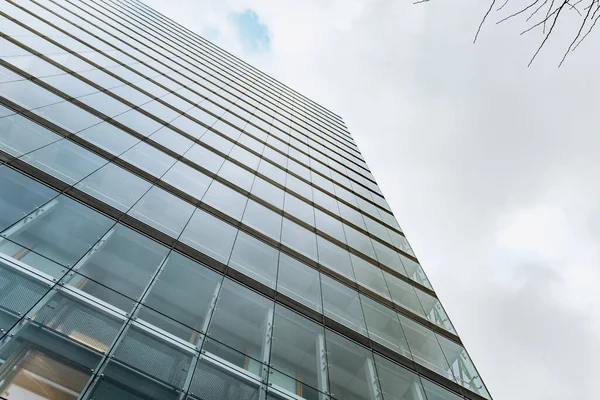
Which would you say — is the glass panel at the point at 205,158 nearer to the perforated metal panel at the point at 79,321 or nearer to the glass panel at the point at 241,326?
the glass panel at the point at 241,326

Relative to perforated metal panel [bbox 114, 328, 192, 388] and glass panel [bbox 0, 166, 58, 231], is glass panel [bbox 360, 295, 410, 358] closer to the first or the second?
perforated metal panel [bbox 114, 328, 192, 388]

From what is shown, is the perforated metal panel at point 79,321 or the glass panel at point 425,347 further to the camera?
the glass panel at point 425,347

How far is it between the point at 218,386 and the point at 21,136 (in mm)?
6304

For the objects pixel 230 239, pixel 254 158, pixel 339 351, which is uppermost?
pixel 254 158

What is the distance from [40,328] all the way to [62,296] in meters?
0.68

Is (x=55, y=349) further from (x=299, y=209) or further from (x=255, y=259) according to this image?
(x=299, y=209)

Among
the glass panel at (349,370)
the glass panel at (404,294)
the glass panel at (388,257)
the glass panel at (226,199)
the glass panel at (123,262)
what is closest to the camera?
the glass panel at (123,262)

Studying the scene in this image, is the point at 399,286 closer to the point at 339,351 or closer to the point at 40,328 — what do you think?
the point at 339,351

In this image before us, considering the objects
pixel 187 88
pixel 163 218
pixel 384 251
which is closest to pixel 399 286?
pixel 384 251

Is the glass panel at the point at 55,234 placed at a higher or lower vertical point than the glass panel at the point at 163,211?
lower

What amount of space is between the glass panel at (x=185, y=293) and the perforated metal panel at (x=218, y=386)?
60cm

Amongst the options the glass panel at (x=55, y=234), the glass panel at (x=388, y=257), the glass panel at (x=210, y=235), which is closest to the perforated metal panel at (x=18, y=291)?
the glass panel at (x=55, y=234)

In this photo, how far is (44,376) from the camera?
15.2 feet

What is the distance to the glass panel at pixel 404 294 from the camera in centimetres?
1253
